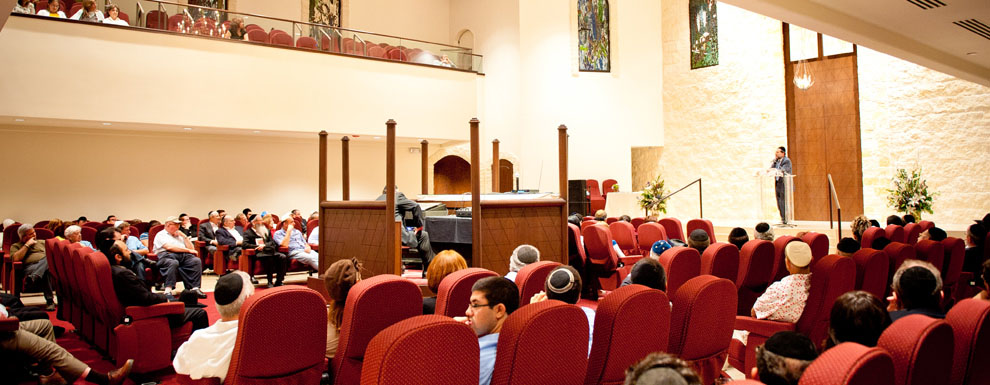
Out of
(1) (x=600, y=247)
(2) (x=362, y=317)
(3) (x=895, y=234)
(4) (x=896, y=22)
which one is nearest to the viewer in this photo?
(2) (x=362, y=317)

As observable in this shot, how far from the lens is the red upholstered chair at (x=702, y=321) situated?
2166 millimetres

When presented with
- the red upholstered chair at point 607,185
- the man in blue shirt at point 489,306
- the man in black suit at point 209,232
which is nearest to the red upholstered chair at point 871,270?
the man in blue shirt at point 489,306

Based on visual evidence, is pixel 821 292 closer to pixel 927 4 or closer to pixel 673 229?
pixel 927 4

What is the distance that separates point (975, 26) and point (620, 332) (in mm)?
5738

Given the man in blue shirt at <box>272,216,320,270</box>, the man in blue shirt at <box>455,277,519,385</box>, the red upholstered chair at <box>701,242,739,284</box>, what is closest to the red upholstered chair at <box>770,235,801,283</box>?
the red upholstered chair at <box>701,242,739,284</box>

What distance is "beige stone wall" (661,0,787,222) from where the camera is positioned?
1266cm

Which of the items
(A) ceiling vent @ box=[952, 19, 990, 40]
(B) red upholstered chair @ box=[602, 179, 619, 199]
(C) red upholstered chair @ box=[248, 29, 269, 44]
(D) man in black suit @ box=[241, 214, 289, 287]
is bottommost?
(D) man in black suit @ box=[241, 214, 289, 287]

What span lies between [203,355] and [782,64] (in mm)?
13084

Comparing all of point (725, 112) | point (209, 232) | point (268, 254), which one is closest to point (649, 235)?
point (268, 254)

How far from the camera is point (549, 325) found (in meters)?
1.58

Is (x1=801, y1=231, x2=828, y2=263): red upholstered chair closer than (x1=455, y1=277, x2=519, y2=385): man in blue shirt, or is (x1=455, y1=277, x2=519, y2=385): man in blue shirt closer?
(x1=455, y1=277, x2=519, y2=385): man in blue shirt

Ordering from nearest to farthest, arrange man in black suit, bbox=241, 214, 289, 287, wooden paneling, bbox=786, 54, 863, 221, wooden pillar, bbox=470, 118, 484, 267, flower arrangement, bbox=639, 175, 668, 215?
wooden pillar, bbox=470, 118, 484, 267 → man in black suit, bbox=241, 214, 289, 287 → flower arrangement, bbox=639, 175, 668, 215 → wooden paneling, bbox=786, 54, 863, 221

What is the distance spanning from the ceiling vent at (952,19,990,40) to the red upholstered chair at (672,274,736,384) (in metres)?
4.79

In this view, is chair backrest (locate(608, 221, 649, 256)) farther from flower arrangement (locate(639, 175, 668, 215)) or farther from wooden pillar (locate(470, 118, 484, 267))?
flower arrangement (locate(639, 175, 668, 215))
